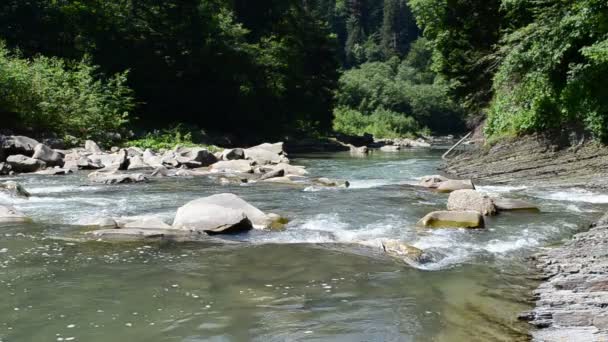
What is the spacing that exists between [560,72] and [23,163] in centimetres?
1885

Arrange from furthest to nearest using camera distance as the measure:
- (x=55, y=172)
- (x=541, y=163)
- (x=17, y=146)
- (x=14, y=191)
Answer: (x=17, y=146) → (x=55, y=172) → (x=541, y=163) → (x=14, y=191)

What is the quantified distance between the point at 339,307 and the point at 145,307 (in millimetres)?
2216

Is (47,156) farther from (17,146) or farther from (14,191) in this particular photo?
(14,191)

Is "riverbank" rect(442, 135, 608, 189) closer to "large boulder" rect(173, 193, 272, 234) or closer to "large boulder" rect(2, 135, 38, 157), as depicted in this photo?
"large boulder" rect(173, 193, 272, 234)

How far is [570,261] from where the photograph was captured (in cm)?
820

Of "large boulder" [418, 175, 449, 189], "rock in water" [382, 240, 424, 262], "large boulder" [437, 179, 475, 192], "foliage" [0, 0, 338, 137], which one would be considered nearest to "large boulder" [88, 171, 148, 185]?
"large boulder" [418, 175, 449, 189]

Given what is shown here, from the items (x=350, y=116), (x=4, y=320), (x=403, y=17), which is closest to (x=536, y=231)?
(x=4, y=320)

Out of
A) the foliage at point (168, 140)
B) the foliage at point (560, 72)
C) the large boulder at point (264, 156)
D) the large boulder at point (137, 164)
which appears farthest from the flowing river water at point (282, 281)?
the foliage at point (168, 140)

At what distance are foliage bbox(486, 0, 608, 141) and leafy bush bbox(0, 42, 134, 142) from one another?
20112 millimetres

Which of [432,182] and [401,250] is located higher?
[432,182]

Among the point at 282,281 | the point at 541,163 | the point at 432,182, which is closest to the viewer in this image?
the point at 282,281

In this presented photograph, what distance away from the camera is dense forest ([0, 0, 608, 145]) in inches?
730

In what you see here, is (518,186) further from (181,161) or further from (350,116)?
(350,116)

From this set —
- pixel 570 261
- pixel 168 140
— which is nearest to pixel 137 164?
pixel 168 140
